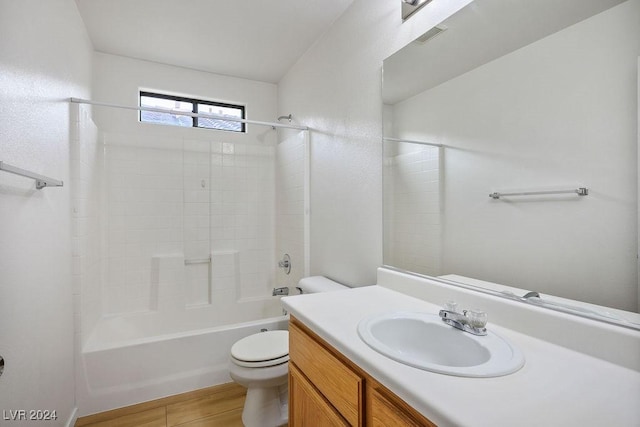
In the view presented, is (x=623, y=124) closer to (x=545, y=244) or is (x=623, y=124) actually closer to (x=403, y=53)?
(x=545, y=244)

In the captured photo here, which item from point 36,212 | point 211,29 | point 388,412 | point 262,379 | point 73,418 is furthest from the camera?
point 211,29

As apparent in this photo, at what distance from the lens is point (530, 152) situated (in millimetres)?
997

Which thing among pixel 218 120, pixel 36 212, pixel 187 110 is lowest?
pixel 36 212

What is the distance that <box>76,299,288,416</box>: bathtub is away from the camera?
1.86m

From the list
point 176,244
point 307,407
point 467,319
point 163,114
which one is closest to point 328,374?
point 307,407

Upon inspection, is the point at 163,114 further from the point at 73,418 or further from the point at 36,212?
the point at 73,418

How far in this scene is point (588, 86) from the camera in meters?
0.86

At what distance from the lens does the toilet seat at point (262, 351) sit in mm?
1687

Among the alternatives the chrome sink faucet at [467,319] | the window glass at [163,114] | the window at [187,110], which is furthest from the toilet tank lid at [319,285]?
the window glass at [163,114]

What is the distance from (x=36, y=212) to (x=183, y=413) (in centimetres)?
137

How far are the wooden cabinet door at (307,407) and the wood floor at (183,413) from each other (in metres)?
0.75

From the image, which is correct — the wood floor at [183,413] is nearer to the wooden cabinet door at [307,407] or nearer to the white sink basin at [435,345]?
the wooden cabinet door at [307,407]

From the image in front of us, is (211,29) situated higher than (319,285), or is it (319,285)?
(211,29)

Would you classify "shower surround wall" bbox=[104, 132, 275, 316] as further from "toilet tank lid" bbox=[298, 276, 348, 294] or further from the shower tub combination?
"toilet tank lid" bbox=[298, 276, 348, 294]
